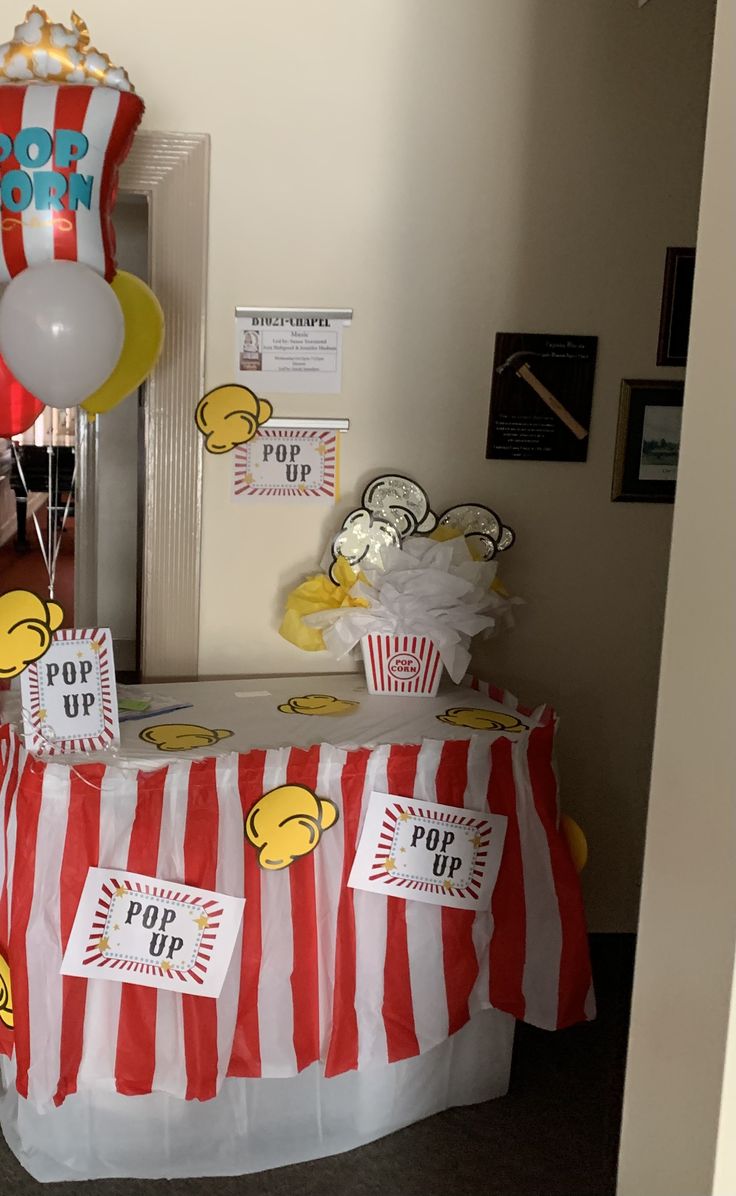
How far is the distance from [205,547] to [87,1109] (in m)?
1.30

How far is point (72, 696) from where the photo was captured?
2.02 metres

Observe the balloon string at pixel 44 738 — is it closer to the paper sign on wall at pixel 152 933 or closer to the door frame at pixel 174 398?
the paper sign on wall at pixel 152 933

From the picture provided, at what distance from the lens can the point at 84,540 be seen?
3.92 meters

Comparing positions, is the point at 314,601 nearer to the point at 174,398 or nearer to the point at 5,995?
the point at 174,398

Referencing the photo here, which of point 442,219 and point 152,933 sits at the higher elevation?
point 442,219

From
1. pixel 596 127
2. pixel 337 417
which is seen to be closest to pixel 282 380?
pixel 337 417

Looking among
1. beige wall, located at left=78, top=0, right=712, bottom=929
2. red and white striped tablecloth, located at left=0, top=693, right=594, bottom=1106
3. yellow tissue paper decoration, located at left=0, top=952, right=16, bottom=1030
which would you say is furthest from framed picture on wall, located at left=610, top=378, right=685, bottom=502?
yellow tissue paper decoration, located at left=0, top=952, right=16, bottom=1030

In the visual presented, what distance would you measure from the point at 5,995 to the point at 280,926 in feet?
1.65

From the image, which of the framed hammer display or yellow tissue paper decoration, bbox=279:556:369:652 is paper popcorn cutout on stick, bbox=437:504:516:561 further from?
yellow tissue paper decoration, bbox=279:556:369:652

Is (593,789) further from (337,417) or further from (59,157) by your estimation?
(59,157)

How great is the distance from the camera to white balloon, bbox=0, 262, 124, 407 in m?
2.02

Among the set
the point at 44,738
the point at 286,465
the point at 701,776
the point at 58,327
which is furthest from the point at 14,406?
the point at 701,776

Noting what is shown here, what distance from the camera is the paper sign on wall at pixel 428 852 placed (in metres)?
2.11

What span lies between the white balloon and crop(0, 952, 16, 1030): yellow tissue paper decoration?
1053mm
